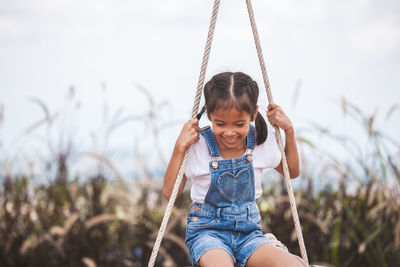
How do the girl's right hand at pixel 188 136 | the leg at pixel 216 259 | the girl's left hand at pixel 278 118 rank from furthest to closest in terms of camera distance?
the girl's left hand at pixel 278 118 → the girl's right hand at pixel 188 136 → the leg at pixel 216 259

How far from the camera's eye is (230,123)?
6.09 ft

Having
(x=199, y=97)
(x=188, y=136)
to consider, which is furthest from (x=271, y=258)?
(x=199, y=97)

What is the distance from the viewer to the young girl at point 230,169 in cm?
187

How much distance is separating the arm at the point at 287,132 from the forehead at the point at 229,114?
0.24m

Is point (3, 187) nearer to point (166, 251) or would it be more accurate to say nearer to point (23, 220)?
point (23, 220)

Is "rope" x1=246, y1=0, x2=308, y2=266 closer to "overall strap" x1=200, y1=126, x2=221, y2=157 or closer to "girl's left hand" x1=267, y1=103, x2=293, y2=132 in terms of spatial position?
"girl's left hand" x1=267, y1=103, x2=293, y2=132

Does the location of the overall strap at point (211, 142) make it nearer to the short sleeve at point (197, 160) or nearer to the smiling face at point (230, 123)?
the short sleeve at point (197, 160)

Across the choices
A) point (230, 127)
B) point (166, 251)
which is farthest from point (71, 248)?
point (230, 127)

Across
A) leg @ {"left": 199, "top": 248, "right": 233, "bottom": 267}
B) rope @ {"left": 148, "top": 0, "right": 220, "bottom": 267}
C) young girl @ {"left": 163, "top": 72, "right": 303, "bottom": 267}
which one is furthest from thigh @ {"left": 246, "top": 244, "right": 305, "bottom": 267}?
rope @ {"left": 148, "top": 0, "right": 220, "bottom": 267}

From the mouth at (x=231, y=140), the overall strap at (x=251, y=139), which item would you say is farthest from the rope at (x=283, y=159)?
the mouth at (x=231, y=140)

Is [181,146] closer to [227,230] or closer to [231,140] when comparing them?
[231,140]

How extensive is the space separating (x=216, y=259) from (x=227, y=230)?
0.20m

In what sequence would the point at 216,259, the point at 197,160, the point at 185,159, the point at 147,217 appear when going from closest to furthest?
1. the point at 216,259
2. the point at 185,159
3. the point at 197,160
4. the point at 147,217

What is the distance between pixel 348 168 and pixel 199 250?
203 centimetres
